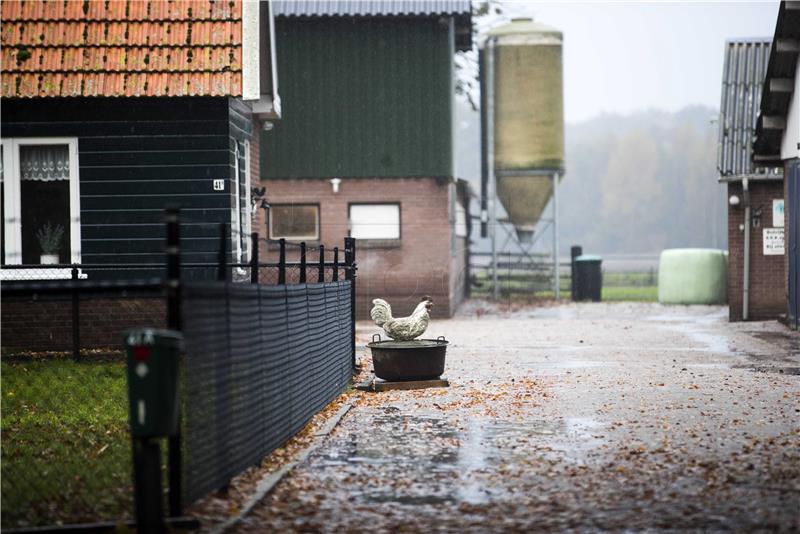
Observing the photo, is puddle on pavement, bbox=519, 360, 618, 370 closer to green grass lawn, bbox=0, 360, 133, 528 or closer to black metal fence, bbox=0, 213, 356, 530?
black metal fence, bbox=0, 213, 356, 530

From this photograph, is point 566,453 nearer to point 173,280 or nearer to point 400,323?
point 173,280

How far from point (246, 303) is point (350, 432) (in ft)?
9.75

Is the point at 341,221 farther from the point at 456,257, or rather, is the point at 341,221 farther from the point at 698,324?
the point at 698,324

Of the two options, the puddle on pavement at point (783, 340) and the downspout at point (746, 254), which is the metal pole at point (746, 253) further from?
the puddle on pavement at point (783, 340)

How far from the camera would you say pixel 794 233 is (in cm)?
2350

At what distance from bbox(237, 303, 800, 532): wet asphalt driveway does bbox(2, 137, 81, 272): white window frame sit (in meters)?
5.66

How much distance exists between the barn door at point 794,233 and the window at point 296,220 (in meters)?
11.2

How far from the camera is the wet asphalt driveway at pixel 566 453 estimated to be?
766 centimetres

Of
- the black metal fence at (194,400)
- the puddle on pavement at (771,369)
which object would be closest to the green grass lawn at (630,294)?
the puddle on pavement at (771,369)

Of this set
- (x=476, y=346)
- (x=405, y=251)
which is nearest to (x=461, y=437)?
(x=476, y=346)

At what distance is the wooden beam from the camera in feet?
74.3

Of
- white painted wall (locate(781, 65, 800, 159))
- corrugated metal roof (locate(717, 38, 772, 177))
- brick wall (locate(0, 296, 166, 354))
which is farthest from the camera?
corrugated metal roof (locate(717, 38, 772, 177))

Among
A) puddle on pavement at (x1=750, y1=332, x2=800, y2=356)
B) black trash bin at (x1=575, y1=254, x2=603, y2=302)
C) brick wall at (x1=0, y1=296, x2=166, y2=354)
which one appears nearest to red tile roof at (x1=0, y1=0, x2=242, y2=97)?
brick wall at (x1=0, y1=296, x2=166, y2=354)

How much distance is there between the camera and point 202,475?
7535 millimetres
